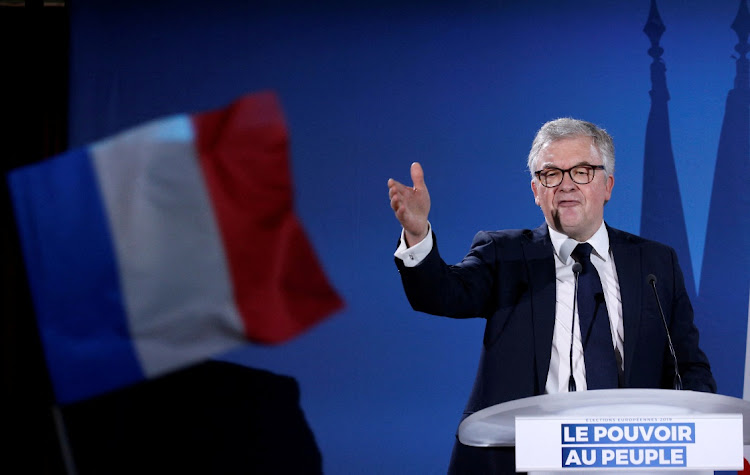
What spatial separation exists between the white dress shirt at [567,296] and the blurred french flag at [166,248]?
109 cm

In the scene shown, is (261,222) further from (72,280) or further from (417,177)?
(417,177)

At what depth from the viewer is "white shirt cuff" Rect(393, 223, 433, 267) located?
206 cm

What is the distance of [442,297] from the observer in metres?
2.16

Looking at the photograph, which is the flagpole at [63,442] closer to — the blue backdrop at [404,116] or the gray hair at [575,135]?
the blue backdrop at [404,116]

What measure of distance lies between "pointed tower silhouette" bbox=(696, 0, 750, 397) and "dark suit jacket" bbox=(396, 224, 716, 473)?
94 centimetres

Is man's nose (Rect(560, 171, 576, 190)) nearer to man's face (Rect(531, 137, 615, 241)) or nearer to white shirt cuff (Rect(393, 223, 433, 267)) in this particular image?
man's face (Rect(531, 137, 615, 241))

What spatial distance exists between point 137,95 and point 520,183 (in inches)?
62.2

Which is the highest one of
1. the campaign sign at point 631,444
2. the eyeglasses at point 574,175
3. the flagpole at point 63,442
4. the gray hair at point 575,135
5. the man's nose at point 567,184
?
the gray hair at point 575,135

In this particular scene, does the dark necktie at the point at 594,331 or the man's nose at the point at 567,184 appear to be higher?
the man's nose at the point at 567,184

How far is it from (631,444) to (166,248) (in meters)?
2.13

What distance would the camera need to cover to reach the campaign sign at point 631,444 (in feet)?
4.36

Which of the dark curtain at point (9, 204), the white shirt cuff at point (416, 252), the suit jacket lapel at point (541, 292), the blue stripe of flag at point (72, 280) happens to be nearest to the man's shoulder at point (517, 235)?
the suit jacket lapel at point (541, 292)

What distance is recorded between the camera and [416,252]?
81.3 inches

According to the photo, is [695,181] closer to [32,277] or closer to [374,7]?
[374,7]
